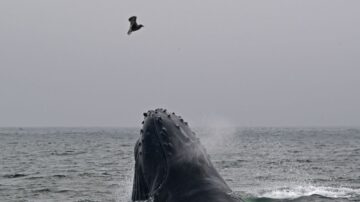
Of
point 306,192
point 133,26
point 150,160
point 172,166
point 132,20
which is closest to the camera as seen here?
point 172,166

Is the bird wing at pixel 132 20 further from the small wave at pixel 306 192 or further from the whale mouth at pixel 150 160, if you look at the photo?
the small wave at pixel 306 192

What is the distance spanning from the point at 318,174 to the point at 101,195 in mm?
15370

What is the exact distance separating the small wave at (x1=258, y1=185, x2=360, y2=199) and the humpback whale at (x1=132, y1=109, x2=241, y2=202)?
14.0 metres

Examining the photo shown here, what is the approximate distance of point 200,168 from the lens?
5.42 metres

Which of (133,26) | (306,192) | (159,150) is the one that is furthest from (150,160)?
(306,192)

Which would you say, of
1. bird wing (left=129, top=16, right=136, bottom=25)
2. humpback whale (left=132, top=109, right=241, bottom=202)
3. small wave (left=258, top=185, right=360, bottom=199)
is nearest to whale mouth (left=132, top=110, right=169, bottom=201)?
humpback whale (left=132, top=109, right=241, bottom=202)

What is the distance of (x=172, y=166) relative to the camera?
529 cm

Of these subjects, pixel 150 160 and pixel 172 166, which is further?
pixel 150 160

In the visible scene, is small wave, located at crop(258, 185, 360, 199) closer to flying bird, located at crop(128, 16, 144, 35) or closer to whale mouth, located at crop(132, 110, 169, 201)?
flying bird, located at crop(128, 16, 144, 35)

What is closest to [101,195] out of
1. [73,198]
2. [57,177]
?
[73,198]

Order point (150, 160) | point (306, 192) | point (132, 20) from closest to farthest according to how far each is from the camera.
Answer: point (150, 160) → point (132, 20) → point (306, 192)

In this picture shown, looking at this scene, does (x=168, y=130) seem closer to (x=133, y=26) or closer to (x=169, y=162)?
(x=169, y=162)

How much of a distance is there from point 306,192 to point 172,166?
16856 mm

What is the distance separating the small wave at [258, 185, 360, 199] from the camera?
19.8 m
